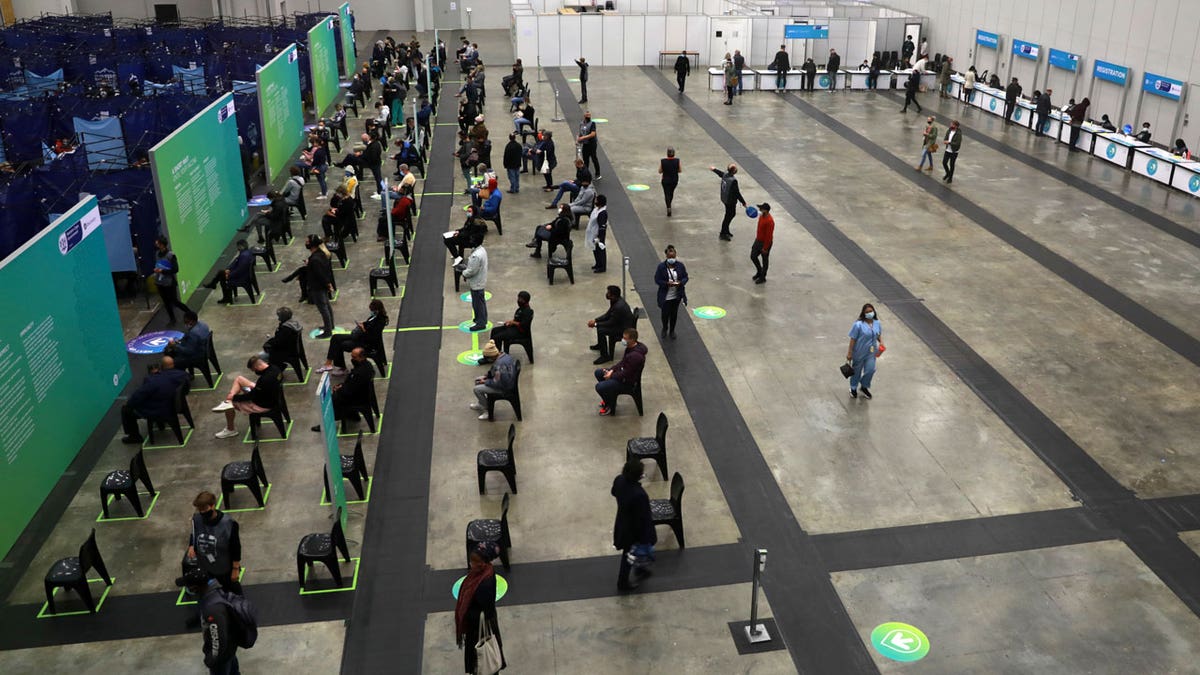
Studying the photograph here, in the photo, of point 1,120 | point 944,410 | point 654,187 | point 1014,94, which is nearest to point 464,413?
point 944,410

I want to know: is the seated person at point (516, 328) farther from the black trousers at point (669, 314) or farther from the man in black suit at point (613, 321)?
the black trousers at point (669, 314)

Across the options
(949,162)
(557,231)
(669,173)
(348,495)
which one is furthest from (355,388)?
(949,162)

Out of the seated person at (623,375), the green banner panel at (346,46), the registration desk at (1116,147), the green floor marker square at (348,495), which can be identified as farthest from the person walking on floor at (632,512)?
the green banner panel at (346,46)

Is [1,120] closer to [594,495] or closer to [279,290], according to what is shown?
[279,290]

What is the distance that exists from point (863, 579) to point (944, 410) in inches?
163

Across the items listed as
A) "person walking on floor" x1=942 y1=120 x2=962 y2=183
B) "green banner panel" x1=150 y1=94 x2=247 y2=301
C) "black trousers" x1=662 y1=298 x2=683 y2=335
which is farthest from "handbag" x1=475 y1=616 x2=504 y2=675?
"person walking on floor" x1=942 y1=120 x2=962 y2=183

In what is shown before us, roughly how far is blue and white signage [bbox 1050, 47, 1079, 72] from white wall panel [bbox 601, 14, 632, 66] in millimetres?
17595

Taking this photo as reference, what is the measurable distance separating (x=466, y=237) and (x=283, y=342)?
516 cm

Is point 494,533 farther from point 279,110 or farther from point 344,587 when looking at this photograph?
point 279,110

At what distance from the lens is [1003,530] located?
33.9 feet

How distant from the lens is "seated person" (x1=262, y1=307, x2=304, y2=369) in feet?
43.1

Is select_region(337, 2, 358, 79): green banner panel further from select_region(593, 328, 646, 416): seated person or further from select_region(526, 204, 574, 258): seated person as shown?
select_region(593, 328, 646, 416): seated person

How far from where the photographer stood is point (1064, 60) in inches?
1137

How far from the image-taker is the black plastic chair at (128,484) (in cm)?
1027
